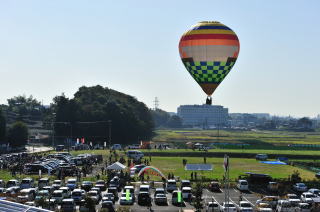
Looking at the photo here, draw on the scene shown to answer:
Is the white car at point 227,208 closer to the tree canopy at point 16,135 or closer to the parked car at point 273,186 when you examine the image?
the parked car at point 273,186

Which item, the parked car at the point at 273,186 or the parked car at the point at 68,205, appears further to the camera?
the parked car at the point at 273,186

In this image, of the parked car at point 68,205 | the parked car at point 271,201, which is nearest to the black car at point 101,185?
the parked car at point 68,205

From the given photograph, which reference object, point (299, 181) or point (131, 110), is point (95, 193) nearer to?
point (299, 181)

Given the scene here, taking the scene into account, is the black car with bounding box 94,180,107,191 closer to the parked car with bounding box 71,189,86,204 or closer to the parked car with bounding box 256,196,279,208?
the parked car with bounding box 71,189,86,204

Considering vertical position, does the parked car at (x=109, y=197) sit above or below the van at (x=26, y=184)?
below

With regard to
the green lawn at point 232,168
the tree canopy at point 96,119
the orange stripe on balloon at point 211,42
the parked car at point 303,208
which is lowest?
the parked car at point 303,208

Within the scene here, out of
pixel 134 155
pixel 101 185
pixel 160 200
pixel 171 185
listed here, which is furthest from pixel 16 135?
pixel 160 200

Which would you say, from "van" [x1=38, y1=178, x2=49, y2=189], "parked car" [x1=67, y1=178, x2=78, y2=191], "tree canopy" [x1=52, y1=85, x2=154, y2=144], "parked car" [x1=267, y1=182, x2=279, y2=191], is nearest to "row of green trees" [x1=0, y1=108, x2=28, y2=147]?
"tree canopy" [x1=52, y1=85, x2=154, y2=144]

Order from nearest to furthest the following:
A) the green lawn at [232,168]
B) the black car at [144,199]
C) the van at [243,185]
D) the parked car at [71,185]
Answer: the black car at [144,199] → the parked car at [71,185] → the van at [243,185] → the green lawn at [232,168]

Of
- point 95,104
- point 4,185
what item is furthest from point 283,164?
point 95,104
